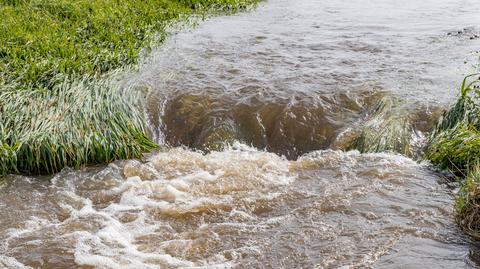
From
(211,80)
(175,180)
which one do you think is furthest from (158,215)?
(211,80)

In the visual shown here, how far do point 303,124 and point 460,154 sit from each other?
2.59 meters

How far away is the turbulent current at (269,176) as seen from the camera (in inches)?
247

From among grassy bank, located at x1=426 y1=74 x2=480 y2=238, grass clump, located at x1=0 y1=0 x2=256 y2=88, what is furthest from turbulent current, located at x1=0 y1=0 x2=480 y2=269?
grass clump, located at x1=0 y1=0 x2=256 y2=88

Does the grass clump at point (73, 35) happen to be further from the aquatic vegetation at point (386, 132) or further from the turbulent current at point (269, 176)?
the aquatic vegetation at point (386, 132)

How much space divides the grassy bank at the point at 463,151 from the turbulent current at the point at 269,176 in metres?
0.19

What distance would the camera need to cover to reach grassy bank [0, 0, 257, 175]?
862 centimetres

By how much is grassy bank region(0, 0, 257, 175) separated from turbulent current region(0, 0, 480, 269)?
0.32 metres

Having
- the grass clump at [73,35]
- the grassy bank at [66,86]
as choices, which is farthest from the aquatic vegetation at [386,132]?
the grass clump at [73,35]

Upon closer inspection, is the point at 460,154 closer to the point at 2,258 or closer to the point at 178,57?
the point at 2,258

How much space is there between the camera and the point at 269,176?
320 inches

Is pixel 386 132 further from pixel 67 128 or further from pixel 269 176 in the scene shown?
pixel 67 128

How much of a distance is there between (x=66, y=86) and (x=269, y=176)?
165 inches

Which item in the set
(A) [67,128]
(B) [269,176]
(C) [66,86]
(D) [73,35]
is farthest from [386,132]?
(D) [73,35]

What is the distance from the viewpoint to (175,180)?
8.08 metres
